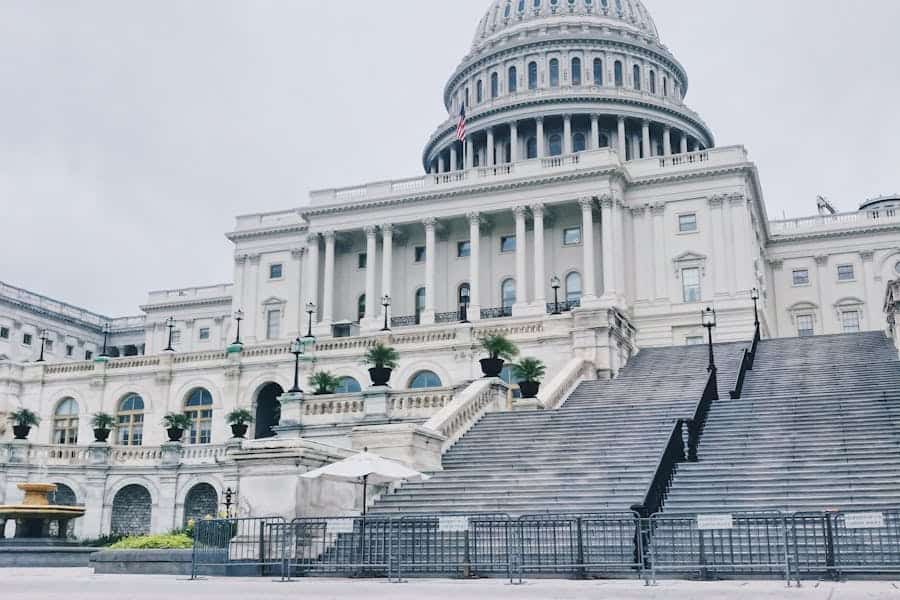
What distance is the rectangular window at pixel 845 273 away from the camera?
83.2 m

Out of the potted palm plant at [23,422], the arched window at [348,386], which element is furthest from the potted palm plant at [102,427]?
the arched window at [348,386]

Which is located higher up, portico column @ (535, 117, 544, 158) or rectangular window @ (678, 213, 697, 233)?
portico column @ (535, 117, 544, 158)

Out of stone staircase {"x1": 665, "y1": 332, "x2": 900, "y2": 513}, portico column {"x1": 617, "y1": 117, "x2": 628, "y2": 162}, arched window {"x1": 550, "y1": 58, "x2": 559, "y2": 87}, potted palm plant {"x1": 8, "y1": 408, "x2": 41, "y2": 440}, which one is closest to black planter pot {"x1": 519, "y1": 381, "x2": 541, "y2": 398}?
stone staircase {"x1": 665, "y1": 332, "x2": 900, "y2": 513}

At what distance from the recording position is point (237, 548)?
20703 mm

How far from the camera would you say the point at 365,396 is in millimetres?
35969

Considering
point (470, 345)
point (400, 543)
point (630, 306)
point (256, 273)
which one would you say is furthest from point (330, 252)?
point (400, 543)

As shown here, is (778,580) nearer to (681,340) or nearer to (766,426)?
Result: (766,426)

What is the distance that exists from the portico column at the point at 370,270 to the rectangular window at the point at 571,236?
13.9m

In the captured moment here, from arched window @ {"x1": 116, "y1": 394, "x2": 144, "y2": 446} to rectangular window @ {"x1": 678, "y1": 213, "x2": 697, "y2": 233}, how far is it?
122 ft

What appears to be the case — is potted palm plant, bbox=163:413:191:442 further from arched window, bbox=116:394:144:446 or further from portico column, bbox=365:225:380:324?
portico column, bbox=365:225:380:324

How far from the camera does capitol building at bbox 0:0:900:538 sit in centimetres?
4119

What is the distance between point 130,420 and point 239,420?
30.4 ft

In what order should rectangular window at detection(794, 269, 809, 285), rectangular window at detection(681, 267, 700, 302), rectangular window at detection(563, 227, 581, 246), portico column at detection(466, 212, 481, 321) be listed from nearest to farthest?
rectangular window at detection(681, 267, 700, 302) → portico column at detection(466, 212, 481, 321) → rectangular window at detection(563, 227, 581, 246) → rectangular window at detection(794, 269, 809, 285)

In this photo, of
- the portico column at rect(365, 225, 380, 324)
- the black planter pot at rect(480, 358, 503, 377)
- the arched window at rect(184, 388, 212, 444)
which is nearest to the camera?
the black planter pot at rect(480, 358, 503, 377)
